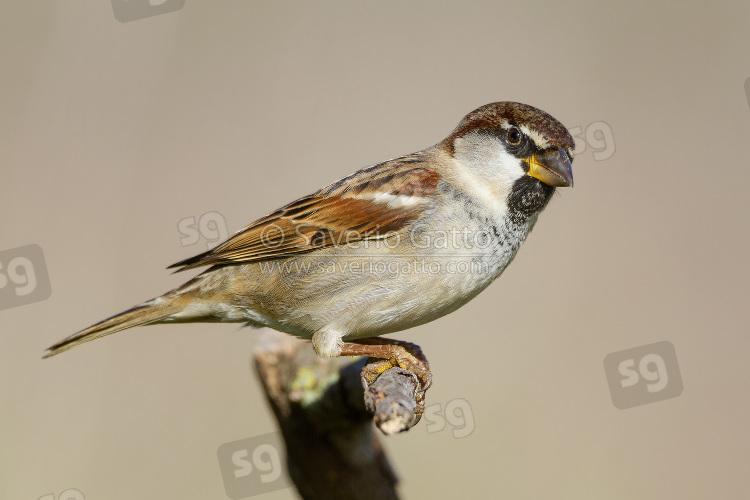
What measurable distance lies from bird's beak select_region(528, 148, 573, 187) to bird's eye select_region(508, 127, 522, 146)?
0.11 meters

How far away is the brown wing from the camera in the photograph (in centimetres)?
294

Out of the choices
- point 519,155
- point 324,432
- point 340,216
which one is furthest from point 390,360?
point 519,155

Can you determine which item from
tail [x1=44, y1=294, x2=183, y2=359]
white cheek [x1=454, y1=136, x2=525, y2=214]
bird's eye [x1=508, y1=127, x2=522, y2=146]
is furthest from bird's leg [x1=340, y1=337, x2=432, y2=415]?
bird's eye [x1=508, y1=127, x2=522, y2=146]

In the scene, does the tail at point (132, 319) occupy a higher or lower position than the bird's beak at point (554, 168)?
lower

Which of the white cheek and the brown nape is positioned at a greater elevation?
the brown nape

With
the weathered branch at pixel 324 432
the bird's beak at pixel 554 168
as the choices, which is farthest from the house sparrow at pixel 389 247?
the weathered branch at pixel 324 432

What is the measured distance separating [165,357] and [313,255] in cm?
185

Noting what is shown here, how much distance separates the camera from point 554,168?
2814 millimetres

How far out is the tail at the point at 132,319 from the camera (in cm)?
308

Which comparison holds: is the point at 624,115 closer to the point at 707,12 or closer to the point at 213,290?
the point at 707,12

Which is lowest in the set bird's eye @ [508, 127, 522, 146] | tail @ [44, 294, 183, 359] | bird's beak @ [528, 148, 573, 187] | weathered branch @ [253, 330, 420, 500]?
weathered branch @ [253, 330, 420, 500]

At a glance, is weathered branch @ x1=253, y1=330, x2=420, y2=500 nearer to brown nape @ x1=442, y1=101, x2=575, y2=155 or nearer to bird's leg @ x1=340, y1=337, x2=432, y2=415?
bird's leg @ x1=340, y1=337, x2=432, y2=415

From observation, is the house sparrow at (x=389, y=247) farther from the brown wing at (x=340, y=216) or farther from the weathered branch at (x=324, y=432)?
the weathered branch at (x=324, y=432)

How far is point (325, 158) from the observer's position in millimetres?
4684
